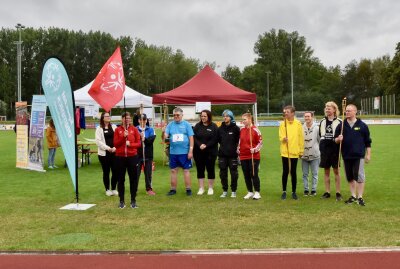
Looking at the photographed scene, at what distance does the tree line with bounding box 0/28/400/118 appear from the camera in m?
72.9

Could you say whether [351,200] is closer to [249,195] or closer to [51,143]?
[249,195]

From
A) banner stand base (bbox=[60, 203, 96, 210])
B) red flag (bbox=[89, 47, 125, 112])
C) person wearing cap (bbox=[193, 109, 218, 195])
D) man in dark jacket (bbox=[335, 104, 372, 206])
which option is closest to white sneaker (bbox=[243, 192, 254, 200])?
person wearing cap (bbox=[193, 109, 218, 195])

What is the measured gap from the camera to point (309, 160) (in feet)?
31.5

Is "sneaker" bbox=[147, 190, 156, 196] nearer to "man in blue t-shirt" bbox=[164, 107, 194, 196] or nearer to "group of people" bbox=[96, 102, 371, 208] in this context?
"group of people" bbox=[96, 102, 371, 208]

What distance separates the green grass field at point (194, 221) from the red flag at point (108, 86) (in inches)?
76.0

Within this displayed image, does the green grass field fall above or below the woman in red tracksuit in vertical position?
below

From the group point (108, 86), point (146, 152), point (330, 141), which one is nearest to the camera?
point (108, 86)

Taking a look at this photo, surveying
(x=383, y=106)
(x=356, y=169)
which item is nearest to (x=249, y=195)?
(x=356, y=169)

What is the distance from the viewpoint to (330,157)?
29.9 ft

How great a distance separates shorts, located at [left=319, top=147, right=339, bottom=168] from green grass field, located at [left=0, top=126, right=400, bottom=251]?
2.41 ft

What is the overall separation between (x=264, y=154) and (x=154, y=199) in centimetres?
1000

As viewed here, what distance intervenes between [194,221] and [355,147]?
3.22 m

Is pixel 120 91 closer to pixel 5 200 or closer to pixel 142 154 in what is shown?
pixel 142 154

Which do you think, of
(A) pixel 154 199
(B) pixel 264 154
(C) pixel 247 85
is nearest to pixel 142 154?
(A) pixel 154 199
